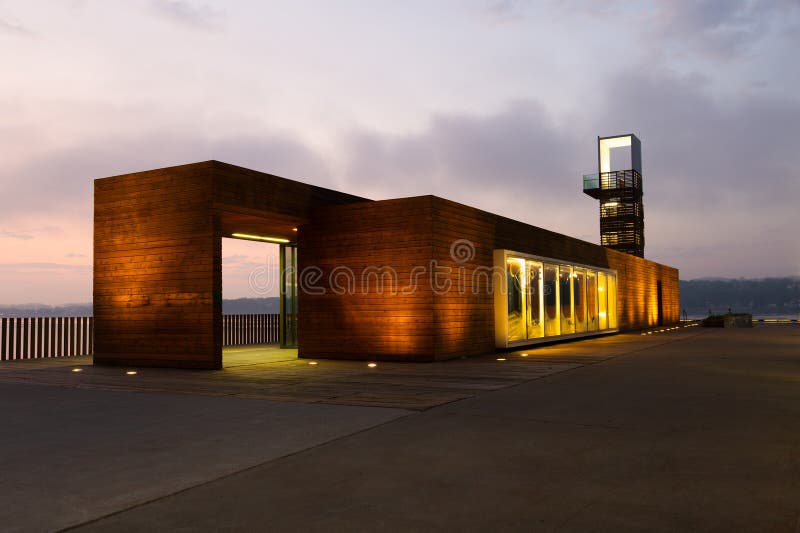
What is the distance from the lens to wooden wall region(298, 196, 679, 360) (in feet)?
37.8

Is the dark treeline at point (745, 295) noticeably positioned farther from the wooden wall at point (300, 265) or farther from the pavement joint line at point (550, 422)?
the pavement joint line at point (550, 422)

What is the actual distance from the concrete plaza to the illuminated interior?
5.69m

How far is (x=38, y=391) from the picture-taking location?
303 inches

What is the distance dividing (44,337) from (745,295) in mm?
106420

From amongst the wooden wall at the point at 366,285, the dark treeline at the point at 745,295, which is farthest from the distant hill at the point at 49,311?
the dark treeline at the point at 745,295

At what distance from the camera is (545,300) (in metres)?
15.5

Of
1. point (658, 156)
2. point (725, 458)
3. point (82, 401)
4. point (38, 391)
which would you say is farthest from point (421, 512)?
point (658, 156)

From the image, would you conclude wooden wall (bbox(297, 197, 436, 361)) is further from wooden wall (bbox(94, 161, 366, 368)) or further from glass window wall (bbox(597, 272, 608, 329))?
glass window wall (bbox(597, 272, 608, 329))

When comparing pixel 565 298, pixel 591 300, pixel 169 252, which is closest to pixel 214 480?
pixel 169 252

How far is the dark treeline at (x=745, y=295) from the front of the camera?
94.0 metres


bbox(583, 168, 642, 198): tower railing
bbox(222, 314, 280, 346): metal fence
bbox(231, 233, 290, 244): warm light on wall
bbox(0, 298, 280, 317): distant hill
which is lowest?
bbox(222, 314, 280, 346): metal fence

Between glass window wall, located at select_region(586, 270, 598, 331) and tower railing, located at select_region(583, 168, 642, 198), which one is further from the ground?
tower railing, located at select_region(583, 168, 642, 198)

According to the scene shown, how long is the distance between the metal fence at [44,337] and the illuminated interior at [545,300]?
364 inches

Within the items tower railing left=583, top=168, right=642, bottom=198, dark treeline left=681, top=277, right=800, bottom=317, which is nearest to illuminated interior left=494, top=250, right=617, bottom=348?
tower railing left=583, top=168, right=642, bottom=198
